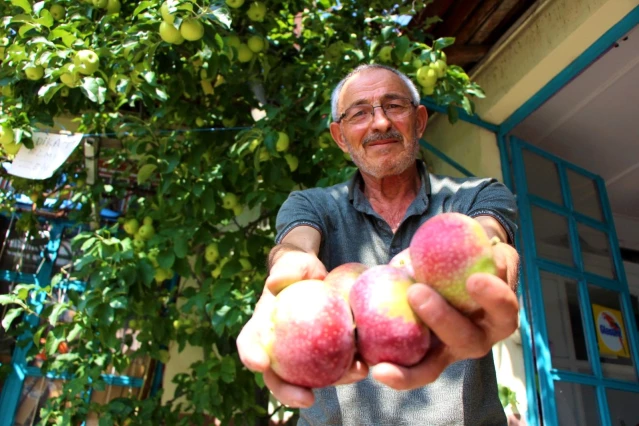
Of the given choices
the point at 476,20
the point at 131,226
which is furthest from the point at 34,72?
the point at 476,20

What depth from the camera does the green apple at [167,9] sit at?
2.21 meters

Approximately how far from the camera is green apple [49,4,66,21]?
2752mm

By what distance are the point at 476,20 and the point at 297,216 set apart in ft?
7.12

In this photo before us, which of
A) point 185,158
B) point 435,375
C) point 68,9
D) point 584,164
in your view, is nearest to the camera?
point 435,375

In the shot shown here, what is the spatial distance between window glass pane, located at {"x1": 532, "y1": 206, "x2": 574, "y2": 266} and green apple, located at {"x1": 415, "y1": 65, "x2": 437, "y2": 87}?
1.19 m

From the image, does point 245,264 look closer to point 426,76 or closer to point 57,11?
point 426,76

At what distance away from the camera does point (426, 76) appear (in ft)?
8.21

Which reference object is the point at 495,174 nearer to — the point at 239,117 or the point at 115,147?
the point at 239,117

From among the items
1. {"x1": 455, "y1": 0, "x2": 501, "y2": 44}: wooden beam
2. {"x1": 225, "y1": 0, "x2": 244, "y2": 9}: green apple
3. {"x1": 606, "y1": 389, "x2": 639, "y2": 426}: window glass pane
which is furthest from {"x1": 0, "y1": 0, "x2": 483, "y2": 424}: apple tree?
{"x1": 606, "y1": 389, "x2": 639, "y2": 426}: window glass pane

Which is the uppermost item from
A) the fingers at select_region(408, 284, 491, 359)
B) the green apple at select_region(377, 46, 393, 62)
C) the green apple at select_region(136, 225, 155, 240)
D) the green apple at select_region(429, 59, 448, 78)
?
the green apple at select_region(377, 46, 393, 62)

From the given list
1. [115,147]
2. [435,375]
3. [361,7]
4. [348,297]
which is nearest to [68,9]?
[115,147]

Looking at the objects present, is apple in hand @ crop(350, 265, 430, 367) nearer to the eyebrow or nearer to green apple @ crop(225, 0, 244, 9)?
the eyebrow

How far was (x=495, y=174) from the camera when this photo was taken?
10.6 ft

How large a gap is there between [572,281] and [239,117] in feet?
7.32
